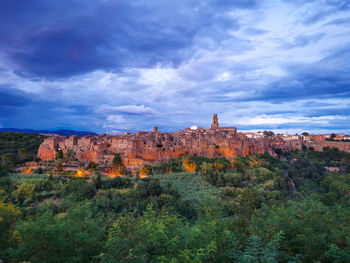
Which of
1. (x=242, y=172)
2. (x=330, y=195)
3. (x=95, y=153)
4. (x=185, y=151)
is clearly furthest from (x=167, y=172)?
(x=330, y=195)

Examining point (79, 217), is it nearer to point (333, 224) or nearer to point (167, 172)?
point (333, 224)

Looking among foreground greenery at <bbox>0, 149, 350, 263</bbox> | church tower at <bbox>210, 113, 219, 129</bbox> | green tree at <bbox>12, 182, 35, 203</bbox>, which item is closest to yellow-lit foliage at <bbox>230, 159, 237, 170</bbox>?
foreground greenery at <bbox>0, 149, 350, 263</bbox>

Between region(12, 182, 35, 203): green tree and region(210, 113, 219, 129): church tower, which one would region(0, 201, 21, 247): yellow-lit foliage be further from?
region(210, 113, 219, 129): church tower

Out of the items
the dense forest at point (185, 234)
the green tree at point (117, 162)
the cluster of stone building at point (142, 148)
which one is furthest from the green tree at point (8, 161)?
the dense forest at point (185, 234)

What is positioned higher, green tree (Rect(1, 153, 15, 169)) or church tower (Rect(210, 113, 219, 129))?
church tower (Rect(210, 113, 219, 129))

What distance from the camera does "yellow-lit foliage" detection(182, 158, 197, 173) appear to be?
3536 cm

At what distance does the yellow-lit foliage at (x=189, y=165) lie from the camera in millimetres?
35362

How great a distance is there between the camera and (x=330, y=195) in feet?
90.8

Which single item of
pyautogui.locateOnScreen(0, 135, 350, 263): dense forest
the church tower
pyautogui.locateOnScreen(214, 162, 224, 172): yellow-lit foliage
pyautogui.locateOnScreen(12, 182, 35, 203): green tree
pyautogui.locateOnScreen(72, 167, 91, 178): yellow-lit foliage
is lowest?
pyautogui.locateOnScreen(12, 182, 35, 203): green tree

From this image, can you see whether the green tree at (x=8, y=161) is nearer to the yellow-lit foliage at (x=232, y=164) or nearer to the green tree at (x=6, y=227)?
the green tree at (x=6, y=227)

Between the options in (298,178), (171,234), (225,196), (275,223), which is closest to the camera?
(171,234)

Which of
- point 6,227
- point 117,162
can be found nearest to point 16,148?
point 117,162

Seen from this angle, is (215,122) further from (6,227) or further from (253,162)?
(6,227)

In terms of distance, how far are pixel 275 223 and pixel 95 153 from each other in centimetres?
3902
